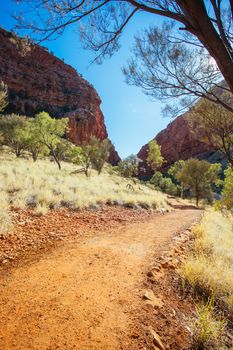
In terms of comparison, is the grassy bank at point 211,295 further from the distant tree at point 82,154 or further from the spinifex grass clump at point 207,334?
the distant tree at point 82,154

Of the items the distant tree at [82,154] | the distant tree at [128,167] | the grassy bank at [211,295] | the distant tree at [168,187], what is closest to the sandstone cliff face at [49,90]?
the distant tree at [128,167]

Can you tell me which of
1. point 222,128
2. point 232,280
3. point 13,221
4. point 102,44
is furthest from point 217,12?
point 222,128

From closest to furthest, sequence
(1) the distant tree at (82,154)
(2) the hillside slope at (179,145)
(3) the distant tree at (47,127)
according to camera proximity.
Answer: (3) the distant tree at (47,127) < (1) the distant tree at (82,154) < (2) the hillside slope at (179,145)

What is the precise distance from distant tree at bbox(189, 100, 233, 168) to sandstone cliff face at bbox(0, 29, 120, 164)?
59.0m

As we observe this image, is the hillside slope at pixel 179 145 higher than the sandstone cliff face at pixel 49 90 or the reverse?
the reverse

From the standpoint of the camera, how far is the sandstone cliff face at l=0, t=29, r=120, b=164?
222 feet

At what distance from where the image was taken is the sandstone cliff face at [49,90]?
67.6 m

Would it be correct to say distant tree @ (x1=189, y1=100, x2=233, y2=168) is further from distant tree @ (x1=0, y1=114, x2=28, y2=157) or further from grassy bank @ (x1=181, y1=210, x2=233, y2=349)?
distant tree @ (x1=0, y1=114, x2=28, y2=157)

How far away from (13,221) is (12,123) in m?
33.4

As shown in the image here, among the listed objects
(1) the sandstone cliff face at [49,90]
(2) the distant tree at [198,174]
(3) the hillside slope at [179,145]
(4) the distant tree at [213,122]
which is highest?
(1) the sandstone cliff face at [49,90]

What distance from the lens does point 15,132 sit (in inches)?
1215

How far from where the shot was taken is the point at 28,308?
238cm

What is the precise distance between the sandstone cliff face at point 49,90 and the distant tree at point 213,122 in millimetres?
59027

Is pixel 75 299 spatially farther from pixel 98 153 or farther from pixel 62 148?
pixel 62 148
